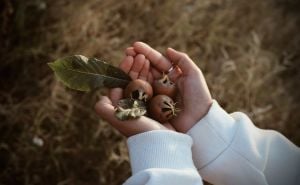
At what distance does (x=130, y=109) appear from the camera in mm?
1396

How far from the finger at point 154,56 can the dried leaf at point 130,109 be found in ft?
0.57

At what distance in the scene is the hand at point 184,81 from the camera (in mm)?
1517

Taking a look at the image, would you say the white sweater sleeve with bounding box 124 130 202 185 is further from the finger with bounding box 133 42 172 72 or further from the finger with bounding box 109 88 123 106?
the finger with bounding box 133 42 172 72

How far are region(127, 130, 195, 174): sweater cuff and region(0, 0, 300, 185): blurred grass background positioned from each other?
722mm

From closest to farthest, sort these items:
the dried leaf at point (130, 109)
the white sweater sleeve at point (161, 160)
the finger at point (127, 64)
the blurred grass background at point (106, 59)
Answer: the white sweater sleeve at point (161, 160), the dried leaf at point (130, 109), the finger at point (127, 64), the blurred grass background at point (106, 59)

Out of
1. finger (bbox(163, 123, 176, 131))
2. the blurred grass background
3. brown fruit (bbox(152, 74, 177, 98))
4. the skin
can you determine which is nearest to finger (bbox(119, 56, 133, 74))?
the skin

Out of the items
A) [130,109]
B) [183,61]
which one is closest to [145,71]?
[183,61]

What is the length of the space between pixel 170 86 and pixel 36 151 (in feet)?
2.48

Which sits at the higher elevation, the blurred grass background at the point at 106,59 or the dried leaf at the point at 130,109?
the dried leaf at the point at 130,109

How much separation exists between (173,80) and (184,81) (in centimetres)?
5

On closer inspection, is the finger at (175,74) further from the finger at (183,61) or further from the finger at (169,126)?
the finger at (169,126)

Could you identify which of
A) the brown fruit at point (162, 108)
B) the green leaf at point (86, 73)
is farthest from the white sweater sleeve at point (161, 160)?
the green leaf at point (86, 73)

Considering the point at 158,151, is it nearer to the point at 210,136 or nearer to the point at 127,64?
the point at 210,136

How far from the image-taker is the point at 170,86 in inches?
60.6
